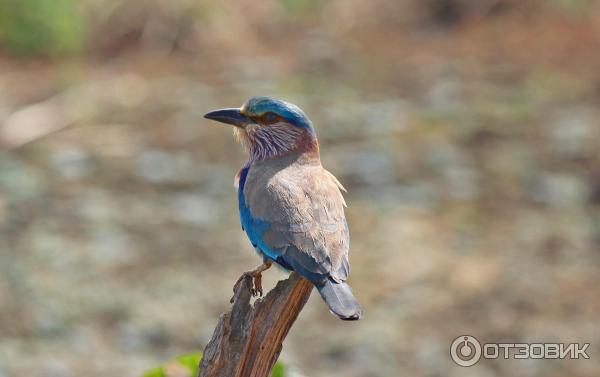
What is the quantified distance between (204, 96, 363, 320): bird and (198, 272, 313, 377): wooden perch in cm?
13

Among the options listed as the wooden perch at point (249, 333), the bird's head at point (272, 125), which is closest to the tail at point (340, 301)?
the wooden perch at point (249, 333)

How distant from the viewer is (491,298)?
8.19 m

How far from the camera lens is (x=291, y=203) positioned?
4203 millimetres

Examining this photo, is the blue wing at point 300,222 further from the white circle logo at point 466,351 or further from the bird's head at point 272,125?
the white circle logo at point 466,351

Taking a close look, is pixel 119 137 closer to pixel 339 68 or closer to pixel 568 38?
pixel 339 68

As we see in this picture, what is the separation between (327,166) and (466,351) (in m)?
3.02

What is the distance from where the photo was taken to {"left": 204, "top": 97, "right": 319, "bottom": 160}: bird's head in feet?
15.4

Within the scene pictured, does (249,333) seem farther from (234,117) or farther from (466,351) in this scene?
(466,351)

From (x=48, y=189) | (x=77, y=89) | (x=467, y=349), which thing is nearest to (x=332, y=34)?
(x=77, y=89)

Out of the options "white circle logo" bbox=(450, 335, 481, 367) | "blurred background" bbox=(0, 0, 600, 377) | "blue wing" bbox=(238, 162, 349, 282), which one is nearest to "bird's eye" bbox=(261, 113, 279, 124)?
"blue wing" bbox=(238, 162, 349, 282)

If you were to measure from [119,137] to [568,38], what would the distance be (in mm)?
4856

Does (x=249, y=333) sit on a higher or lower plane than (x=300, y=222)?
lower

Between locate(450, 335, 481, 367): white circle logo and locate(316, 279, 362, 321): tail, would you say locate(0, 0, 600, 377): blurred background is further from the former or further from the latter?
locate(316, 279, 362, 321): tail

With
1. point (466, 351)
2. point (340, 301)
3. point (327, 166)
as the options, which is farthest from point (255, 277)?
point (327, 166)
